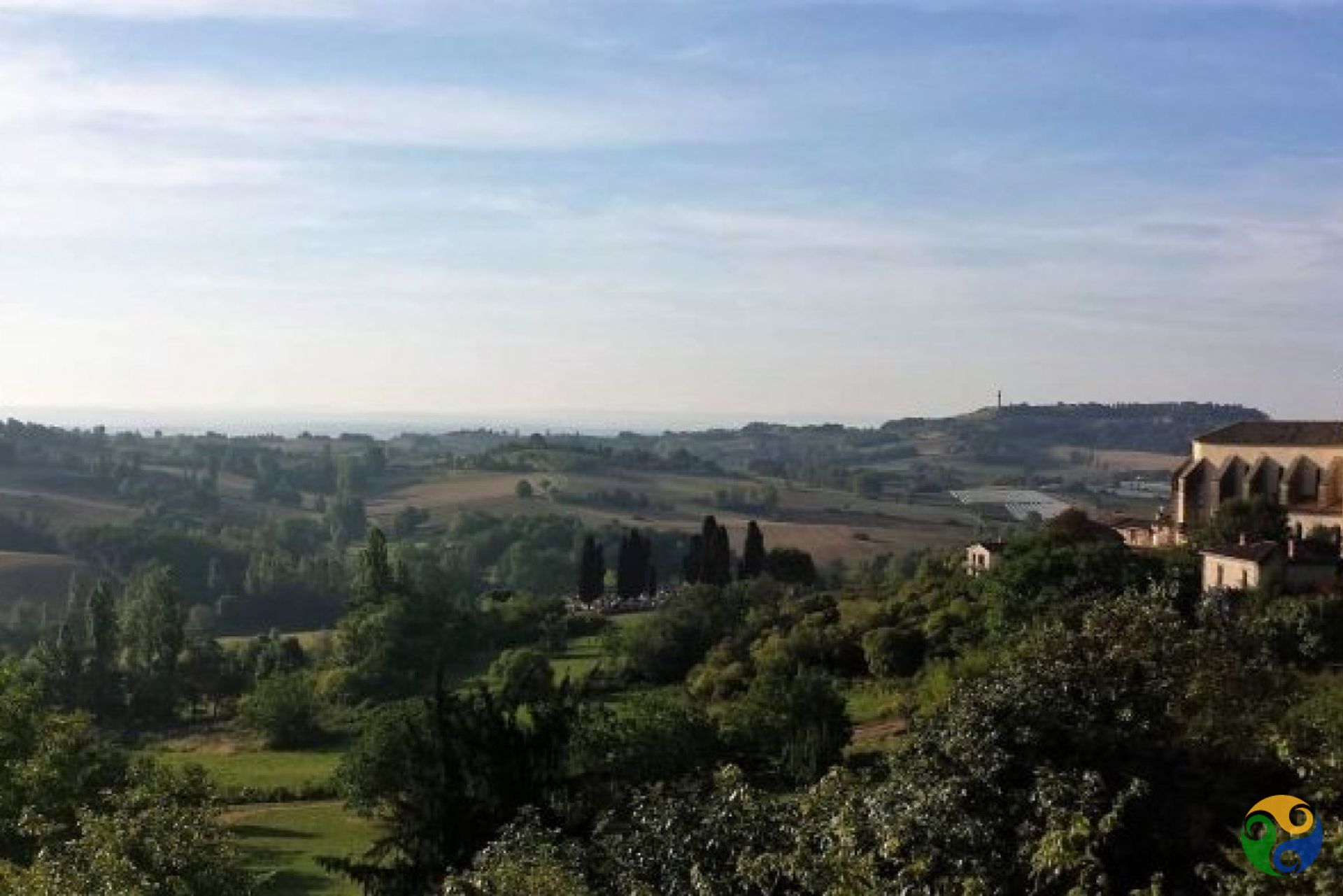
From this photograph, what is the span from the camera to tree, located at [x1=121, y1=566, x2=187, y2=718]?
66438 millimetres

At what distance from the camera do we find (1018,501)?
175875 mm

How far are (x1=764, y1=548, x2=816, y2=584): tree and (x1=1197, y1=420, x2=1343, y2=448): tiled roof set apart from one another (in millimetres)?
25227

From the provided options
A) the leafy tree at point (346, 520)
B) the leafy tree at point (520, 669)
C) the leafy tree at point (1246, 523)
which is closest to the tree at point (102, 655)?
the leafy tree at point (520, 669)

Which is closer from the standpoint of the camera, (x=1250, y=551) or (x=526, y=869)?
(x=526, y=869)

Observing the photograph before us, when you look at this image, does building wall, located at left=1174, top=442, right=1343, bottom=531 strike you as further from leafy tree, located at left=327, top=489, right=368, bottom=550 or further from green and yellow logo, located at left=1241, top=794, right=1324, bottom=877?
leafy tree, located at left=327, top=489, right=368, bottom=550

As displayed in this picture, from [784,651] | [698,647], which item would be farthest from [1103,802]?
[698,647]

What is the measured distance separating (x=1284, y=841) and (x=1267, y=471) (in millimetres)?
48245

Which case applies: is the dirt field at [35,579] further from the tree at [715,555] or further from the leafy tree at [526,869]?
the leafy tree at [526,869]

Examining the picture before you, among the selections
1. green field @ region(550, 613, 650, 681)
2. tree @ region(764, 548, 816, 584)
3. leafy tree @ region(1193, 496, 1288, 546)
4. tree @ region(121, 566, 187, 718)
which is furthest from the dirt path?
tree @ region(121, 566, 187, 718)

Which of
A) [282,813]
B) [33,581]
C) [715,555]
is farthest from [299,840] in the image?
[33,581]

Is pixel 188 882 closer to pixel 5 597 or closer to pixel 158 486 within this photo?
pixel 5 597

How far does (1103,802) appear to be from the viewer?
18031 mm

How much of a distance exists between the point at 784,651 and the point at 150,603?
38.5 metres

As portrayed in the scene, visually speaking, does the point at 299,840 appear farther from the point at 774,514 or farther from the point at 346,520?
the point at 346,520
